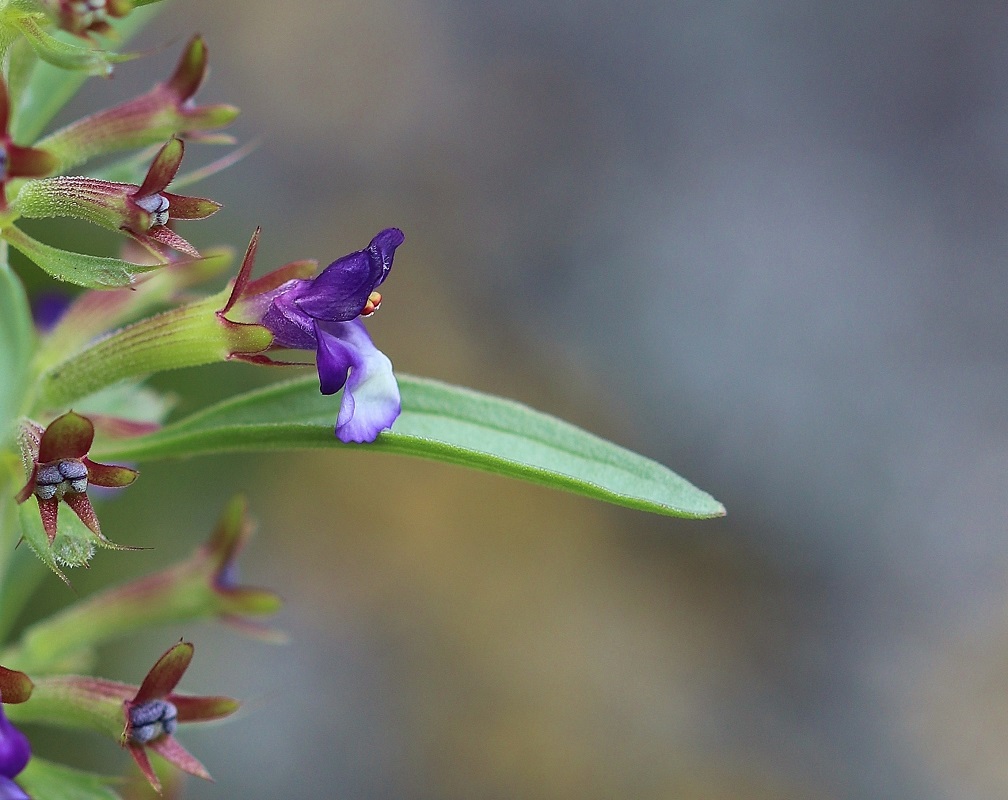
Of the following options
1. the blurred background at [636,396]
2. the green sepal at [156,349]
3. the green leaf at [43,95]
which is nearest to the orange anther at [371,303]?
the green sepal at [156,349]

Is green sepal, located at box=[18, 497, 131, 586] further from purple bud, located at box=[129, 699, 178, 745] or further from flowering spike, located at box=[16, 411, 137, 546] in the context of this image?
purple bud, located at box=[129, 699, 178, 745]

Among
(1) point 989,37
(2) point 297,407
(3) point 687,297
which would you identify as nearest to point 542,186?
(3) point 687,297

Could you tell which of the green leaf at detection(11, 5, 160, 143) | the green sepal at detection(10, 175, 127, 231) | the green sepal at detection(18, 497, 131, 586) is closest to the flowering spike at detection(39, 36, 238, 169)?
the green leaf at detection(11, 5, 160, 143)

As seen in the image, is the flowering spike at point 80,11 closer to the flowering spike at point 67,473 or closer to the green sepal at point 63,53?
the green sepal at point 63,53

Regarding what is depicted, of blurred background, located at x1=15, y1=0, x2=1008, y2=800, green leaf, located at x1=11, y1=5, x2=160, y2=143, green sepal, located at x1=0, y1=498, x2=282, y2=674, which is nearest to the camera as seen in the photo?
green leaf, located at x1=11, y1=5, x2=160, y2=143

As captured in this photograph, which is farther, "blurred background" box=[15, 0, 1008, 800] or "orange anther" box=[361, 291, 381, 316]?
"blurred background" box=[15, 0, 1008, 800]
